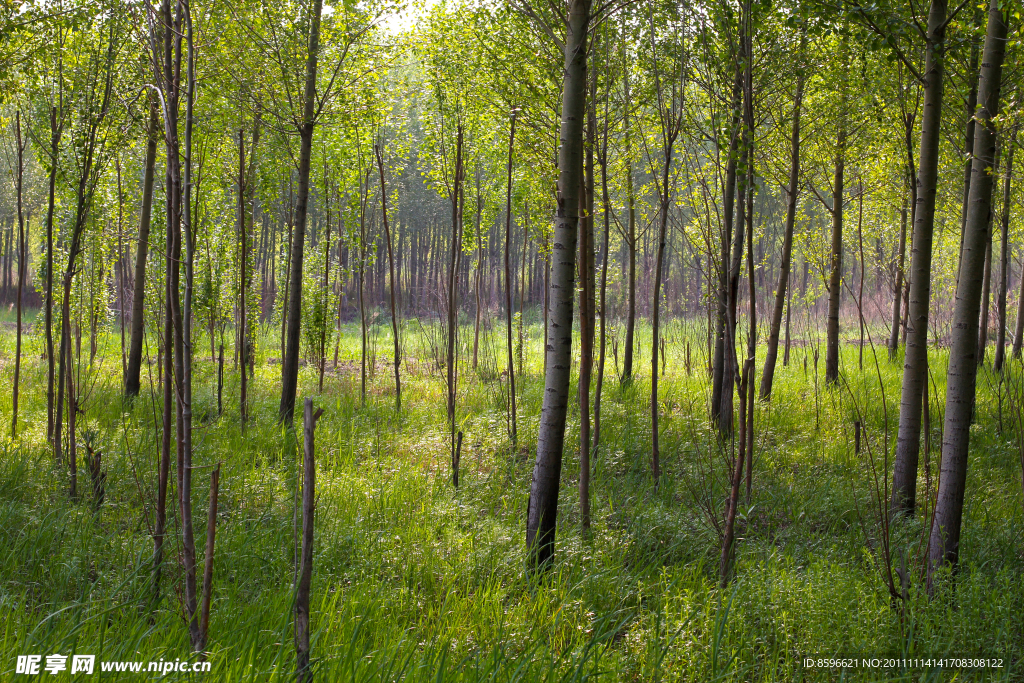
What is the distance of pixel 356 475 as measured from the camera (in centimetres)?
572

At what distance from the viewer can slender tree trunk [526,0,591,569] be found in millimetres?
3744

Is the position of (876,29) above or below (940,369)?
above

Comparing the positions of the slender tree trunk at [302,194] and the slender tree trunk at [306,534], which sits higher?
the slender tree trunk at [302,194]

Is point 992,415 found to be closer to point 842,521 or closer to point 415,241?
point 842,521

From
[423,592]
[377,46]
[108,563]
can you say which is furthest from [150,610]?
[377,46]

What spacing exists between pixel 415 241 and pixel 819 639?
4045cm

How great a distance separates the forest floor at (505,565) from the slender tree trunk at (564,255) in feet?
2.11

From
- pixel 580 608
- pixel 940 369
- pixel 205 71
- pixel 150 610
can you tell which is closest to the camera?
pixel 150 610

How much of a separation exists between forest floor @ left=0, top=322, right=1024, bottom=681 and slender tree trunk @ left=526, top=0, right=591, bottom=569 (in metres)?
0.64

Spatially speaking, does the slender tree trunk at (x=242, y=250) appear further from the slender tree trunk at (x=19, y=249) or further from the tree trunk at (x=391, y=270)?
the slender tree trunk at (x=19, y=249)

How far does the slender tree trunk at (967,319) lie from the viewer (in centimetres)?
370

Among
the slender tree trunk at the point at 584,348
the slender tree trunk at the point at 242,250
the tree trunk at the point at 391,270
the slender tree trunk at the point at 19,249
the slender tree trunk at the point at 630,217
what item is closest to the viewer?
the slender tree trunk at the point at 584,348

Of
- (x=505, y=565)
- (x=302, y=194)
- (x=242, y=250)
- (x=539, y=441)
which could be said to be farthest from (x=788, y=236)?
(x=302, y=194)

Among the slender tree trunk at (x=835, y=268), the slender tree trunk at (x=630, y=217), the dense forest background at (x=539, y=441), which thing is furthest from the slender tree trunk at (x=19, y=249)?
the slender tree trunk at (x=835, y=268)
